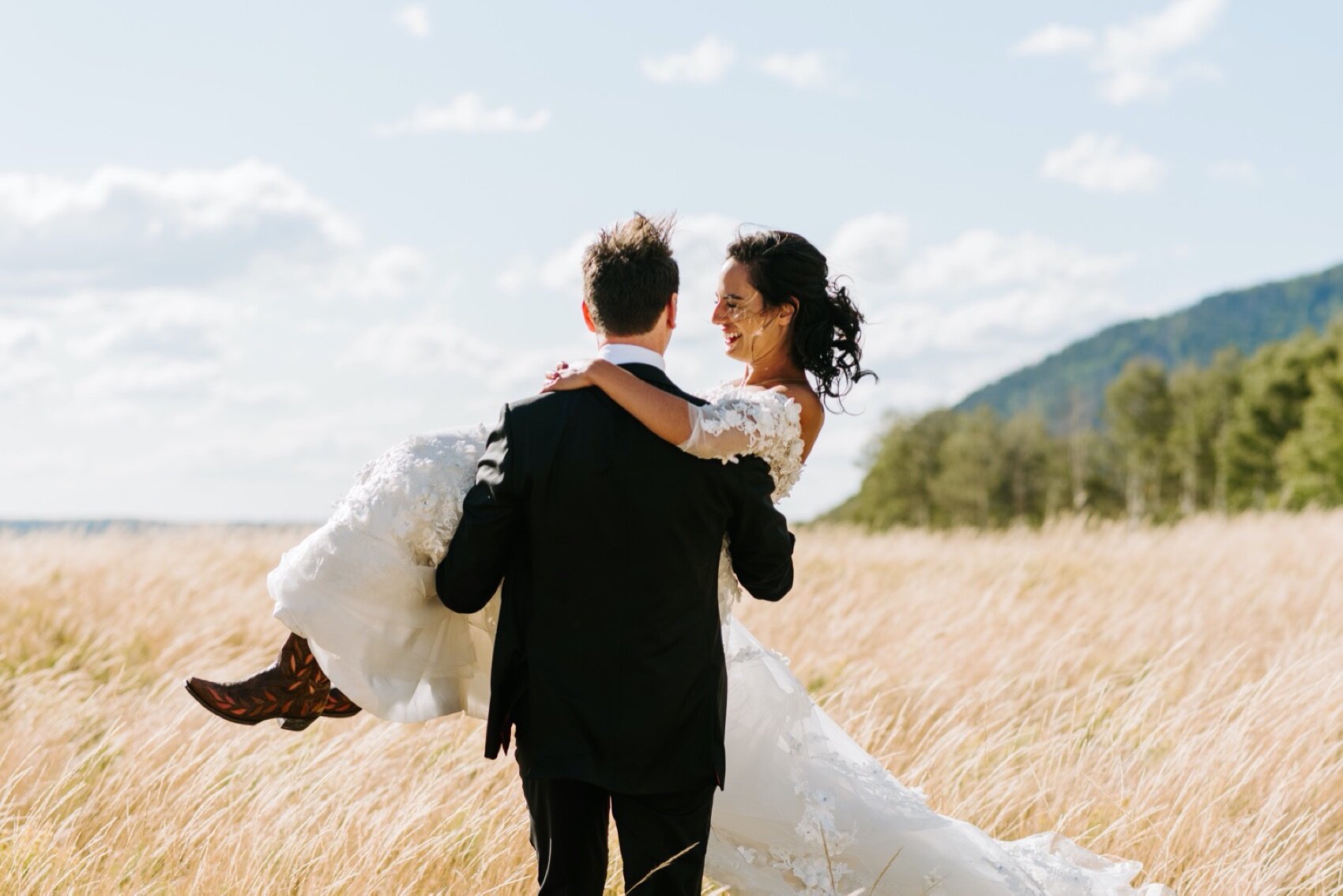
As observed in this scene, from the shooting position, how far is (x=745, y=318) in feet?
12.6

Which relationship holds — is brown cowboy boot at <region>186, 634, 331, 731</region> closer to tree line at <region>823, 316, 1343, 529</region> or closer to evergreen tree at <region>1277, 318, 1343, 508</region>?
evergreen tree at <region>1277, 318, 1343, 508</region>

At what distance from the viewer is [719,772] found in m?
3.18

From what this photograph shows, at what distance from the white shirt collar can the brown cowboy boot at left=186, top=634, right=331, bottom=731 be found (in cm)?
149

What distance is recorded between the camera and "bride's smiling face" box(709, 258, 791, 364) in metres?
3.80

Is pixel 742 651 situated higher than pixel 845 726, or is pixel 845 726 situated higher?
pixel 742 651

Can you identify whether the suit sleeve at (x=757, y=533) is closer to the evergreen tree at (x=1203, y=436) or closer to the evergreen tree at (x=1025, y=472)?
the evergreen tree at (x=1203, y=436)

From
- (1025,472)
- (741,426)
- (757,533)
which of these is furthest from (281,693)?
(1025,472)

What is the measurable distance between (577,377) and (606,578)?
1.76ft

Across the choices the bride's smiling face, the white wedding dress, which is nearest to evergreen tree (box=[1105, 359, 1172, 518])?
the white wedding dress

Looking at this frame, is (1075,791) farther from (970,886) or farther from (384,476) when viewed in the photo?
(384,476)

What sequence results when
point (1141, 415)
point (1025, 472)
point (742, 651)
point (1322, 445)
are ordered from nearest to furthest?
1. point (742, 651)
2. point (1322, 445)
3. point (1141, 415)
4. point (1025, 472)

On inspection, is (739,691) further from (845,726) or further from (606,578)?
(845,726)

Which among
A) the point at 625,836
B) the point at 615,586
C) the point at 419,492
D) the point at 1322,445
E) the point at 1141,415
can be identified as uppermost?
the point at 1141,415

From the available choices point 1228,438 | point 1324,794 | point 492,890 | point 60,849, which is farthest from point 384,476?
point 1228,438
